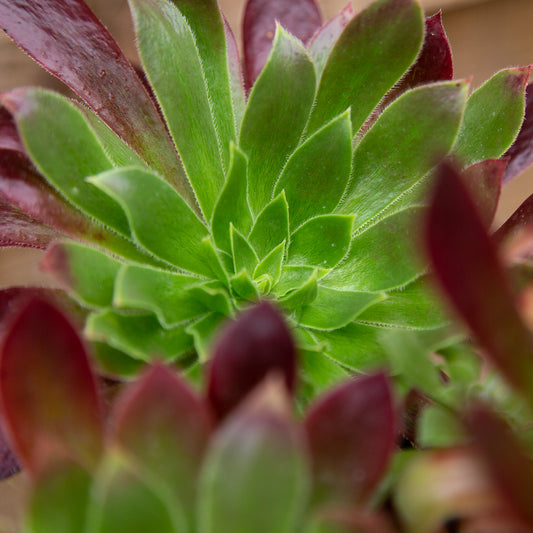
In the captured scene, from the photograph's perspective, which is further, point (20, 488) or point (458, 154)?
point (20, 488)

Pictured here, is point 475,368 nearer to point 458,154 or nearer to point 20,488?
point 458,154

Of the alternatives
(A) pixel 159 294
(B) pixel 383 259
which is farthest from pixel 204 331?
(B) pixel 383 259

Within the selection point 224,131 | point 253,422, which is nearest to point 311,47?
point 224,131

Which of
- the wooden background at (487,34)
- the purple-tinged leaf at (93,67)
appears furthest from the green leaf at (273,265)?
the wooden background at (487,34)

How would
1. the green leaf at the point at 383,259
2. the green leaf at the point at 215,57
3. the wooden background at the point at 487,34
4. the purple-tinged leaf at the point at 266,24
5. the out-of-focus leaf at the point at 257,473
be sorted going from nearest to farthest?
1. the out-of-focus leaf at the point at 257,473
2. the green leaf at the point at 383,259
3. the green leaf at the point at 215,57
4. the purple-tinged leaf at the point at 266,24
5. the wooden background at the point at 487,34

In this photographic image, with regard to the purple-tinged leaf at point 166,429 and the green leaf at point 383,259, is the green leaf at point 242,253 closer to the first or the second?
the green leaf at point 383,259

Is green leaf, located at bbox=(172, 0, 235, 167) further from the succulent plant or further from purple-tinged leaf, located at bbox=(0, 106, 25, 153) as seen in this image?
purple-tinged leaf, located at bbox=(0, 106, 25, 153)
